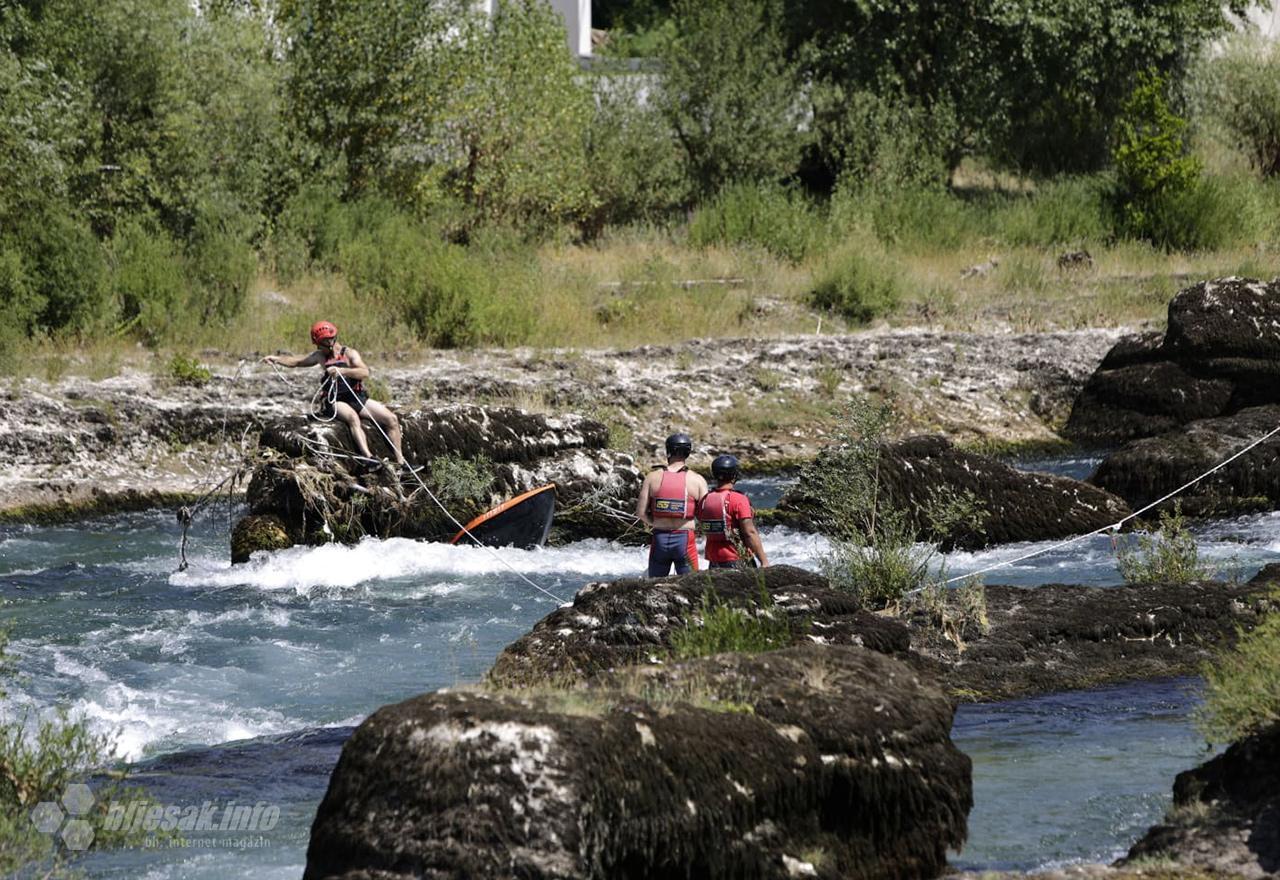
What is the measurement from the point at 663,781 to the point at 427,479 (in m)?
11.4

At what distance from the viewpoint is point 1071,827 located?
8.25m

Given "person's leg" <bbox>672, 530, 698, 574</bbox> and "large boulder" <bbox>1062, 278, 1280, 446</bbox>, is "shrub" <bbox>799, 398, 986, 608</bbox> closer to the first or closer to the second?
"person's leg" <bbox>672, 530, 698, 574</bbox>

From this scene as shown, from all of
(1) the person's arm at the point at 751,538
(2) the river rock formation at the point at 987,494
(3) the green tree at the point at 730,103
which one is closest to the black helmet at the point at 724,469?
(1) the person's arm at the point at 751,538

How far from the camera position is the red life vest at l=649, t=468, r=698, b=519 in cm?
1177

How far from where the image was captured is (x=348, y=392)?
1727 centimetres

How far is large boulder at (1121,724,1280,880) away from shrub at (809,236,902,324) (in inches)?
840

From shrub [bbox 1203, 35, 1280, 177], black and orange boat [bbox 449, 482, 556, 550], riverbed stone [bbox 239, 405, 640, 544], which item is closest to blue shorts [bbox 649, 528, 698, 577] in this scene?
riverbed stone [bbox 239, 405, 640, 544]

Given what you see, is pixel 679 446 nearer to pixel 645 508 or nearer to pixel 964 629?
pixel 645 508

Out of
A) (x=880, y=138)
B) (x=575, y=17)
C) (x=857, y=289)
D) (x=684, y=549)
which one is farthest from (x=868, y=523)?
(x=575, y=17)

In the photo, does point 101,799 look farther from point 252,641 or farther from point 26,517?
point 26,517

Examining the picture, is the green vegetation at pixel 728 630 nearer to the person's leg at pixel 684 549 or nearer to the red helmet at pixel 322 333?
the person's leg at pixel 684 549

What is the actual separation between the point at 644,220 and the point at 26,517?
18492 mm

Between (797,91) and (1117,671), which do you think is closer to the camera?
(1117,671)

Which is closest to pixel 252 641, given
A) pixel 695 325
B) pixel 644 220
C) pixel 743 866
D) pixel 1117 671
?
pixel 1117 671
